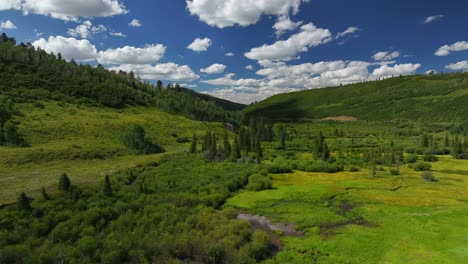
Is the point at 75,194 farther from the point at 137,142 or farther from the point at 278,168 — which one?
the point at 137,142

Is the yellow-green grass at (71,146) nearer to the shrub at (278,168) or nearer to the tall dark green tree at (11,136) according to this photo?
the tall dark green tree at (11,136)

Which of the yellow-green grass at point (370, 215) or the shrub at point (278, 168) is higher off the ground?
the shrub at point (278, 168)

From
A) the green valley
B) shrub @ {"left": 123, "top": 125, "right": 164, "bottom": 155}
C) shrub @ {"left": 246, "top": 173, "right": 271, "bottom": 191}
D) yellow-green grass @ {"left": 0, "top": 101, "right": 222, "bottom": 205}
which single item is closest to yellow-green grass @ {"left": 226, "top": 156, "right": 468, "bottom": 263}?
the green valley

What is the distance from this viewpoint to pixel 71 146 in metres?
95.7

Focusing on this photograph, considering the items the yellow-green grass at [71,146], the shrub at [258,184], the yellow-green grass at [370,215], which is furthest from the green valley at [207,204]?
the yellow-green grass at [71,146]

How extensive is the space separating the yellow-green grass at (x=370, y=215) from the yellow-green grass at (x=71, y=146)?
36.0m

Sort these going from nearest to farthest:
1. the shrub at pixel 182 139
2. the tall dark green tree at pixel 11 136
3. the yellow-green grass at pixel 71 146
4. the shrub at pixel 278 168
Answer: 1. the yellow-green grass at pixel 71 146
2. the shrub at pixel 278 168
3. the tall dark green tree at pixel 11 136
4. the shrub at pixel 182 139

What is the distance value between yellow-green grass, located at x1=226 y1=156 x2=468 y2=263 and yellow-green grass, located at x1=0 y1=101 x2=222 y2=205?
3605cm

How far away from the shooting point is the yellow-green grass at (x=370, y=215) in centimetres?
3734

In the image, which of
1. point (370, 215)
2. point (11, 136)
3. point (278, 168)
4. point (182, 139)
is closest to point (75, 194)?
point (370, 215)

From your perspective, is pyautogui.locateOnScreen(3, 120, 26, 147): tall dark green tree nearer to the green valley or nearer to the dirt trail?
the green valley

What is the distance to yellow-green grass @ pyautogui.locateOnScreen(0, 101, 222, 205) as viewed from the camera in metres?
65.4

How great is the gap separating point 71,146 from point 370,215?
270ft

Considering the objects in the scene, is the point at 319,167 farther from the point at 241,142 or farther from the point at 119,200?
the point at 119,200
